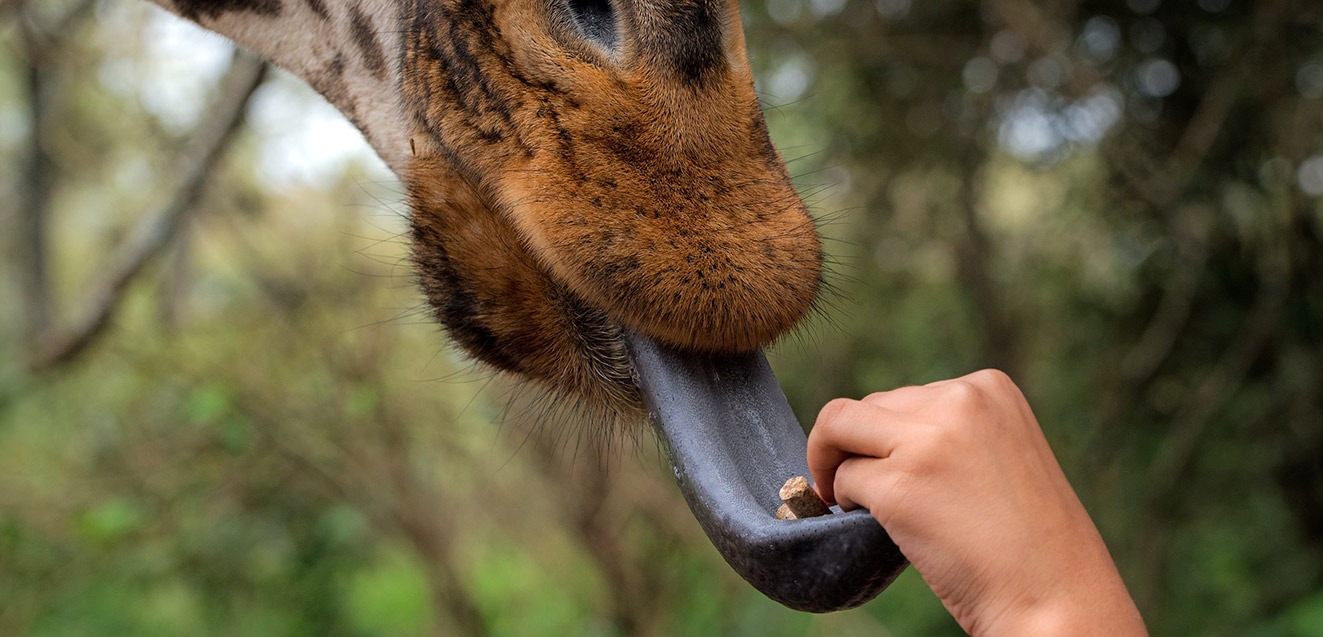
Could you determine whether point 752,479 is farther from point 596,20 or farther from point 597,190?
point 596,20

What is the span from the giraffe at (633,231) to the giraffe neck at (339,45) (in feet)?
0.49

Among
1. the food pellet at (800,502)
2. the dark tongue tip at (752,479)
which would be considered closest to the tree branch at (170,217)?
the dark tongue tip at (752,479)

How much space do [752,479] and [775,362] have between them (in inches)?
102

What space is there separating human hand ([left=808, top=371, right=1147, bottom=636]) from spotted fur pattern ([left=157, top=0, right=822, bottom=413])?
0.56 ft

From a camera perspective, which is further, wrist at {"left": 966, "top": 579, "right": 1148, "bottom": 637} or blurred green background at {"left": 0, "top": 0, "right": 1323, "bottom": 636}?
blurred green background at {"left": 0, "top": 0, "right": 1323, "bottom": 636}

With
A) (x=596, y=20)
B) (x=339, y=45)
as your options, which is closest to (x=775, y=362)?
(x=339, y=45)

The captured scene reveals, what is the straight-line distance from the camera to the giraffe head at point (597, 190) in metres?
0.79

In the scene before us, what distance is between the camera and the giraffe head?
794mm

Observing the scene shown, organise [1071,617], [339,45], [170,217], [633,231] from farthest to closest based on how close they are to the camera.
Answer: [170,217] < [339,45] < [633,231] < [1071,617]

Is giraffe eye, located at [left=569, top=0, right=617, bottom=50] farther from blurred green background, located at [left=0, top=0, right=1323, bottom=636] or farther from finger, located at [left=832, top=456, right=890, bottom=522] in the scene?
blurred green background, located at [left=0, top=0, right=1323, bottom=636]

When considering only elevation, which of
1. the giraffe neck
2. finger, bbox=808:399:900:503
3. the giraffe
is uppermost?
the giraffe neck

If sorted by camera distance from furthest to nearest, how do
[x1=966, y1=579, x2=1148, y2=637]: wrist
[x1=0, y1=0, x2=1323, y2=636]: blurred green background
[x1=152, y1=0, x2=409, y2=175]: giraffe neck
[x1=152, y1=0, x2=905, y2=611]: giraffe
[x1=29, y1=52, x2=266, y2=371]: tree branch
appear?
[x1=0, y1=0, x2=1323, y2=636]: blurred green background → [x1=29, y1=52, x2=266, y2=371]: tree branch → [x1=152, y1=0, x2=409, y2=175]: giraffe neck → [x1=152, y1=0, x2=905, y2=611]: giraffe → [x1=966, y1=579, x2=1148, y2=637]: wrist

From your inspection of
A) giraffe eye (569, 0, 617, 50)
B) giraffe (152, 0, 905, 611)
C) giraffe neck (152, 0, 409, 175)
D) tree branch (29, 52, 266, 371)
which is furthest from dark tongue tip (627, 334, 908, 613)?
tree branch (29, 52, 266, 371)

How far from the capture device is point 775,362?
338 centimetres
